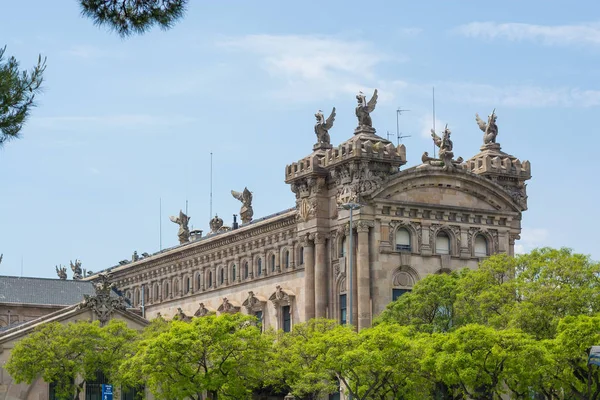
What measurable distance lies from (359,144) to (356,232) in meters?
6.27

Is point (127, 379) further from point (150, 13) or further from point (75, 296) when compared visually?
point (150, 13)

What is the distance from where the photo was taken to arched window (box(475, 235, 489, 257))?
330ft

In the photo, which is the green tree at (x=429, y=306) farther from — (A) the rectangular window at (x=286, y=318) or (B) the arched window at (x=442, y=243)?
(A) the rectangular window at (x=286, y=318)

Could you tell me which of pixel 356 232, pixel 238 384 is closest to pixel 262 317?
pixel 356 232

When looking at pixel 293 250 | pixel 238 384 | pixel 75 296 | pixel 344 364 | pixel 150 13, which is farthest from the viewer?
pixel 75 296

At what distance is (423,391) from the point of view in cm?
8181

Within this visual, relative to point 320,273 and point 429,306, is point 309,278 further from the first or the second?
point 429,306

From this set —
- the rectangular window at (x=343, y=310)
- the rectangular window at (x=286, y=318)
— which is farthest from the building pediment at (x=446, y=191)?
the rectangular window at (x=286, y=318)

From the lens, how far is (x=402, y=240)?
319 ft

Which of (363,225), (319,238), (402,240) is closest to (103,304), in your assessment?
(319,238)

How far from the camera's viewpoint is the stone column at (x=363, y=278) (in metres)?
93.5

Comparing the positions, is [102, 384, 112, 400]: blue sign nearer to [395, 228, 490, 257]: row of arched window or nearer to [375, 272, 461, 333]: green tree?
[375, 272, 461, 333]: green tree

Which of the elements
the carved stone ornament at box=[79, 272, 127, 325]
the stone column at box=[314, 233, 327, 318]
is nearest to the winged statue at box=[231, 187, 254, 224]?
the carved stone ornament at box=[79, 272, 127, 325]

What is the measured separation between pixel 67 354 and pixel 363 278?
2240cm
